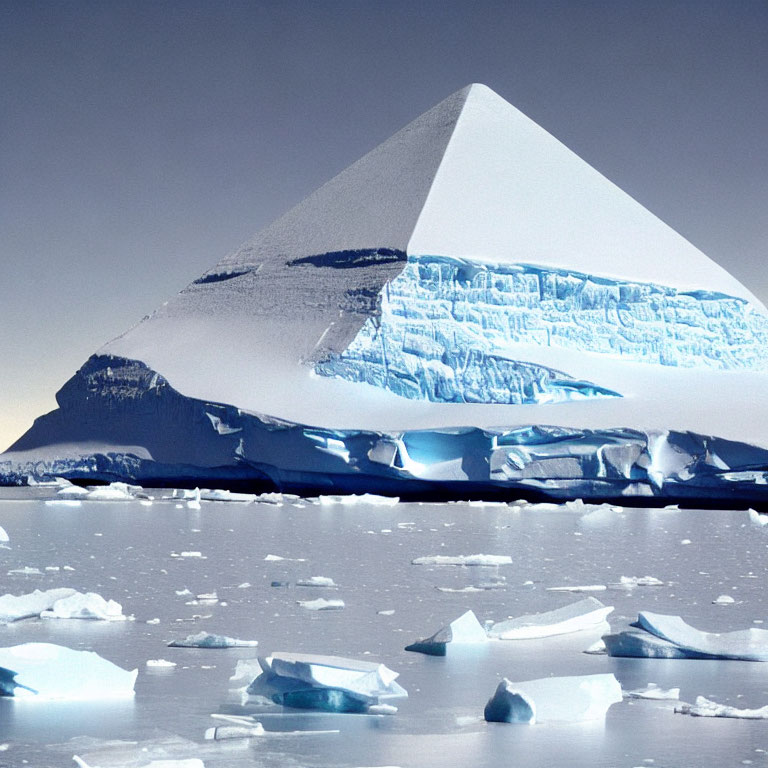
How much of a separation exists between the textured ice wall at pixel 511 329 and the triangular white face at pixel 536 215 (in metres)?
0.27

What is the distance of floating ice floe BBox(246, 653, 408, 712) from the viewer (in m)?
3.00

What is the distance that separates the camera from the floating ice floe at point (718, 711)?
296 centimetres

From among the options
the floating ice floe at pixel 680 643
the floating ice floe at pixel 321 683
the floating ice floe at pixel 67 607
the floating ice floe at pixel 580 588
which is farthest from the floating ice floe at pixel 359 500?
the floating ice floe at pixel 321 683

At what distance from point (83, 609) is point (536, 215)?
16.9 meters

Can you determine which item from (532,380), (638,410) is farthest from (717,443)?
(532,380)

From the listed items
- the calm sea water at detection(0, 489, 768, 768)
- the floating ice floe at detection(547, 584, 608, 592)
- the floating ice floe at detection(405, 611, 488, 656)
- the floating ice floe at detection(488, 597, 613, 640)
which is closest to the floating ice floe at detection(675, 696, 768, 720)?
the calm sea water at detection(0, 489, 768, 768)

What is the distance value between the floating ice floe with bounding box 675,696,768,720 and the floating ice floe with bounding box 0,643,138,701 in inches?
54.0

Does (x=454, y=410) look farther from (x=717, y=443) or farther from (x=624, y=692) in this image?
(x=624, y=692)

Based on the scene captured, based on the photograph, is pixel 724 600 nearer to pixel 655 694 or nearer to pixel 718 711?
pixel 655 694

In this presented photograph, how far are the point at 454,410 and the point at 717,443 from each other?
11.7 ft

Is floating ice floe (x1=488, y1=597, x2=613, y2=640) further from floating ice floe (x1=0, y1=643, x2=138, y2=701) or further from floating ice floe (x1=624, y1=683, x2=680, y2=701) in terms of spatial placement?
floating ice floe (x1=0, y1=643, x2=138, y2=701)

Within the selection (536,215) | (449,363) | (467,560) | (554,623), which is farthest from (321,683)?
(536,215)

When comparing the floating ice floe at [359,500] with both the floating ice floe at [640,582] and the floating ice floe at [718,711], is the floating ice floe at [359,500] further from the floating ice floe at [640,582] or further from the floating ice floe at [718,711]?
the floating ice floe at [718,711]

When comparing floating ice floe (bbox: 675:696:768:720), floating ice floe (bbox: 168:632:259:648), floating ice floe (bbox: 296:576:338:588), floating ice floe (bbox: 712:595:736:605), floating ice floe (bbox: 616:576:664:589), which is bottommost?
floating ice floe (bbox: 675:696:768:720)
